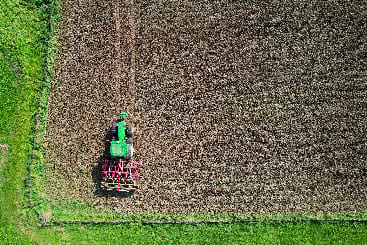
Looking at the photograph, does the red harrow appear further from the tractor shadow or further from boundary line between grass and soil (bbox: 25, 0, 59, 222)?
boundary line between grass and soil (bbox: 25, 0, 59, 222)

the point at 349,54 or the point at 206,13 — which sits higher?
the point at 206,13

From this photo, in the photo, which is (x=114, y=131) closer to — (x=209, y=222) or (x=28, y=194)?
(x=28, y=194)

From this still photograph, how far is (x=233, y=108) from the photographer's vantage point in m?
14.7

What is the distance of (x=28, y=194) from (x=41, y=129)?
7.36ft

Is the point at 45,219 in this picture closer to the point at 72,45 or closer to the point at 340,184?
the point at 72,45

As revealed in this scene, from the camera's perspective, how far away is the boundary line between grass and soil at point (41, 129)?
1458 cm

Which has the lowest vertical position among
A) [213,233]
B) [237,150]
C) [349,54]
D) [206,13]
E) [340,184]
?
[213,233]

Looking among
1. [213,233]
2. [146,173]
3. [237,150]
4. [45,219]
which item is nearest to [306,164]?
[237,150]

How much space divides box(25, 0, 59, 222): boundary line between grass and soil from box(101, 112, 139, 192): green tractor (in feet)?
7.34

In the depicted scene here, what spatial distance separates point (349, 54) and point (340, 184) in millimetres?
4433

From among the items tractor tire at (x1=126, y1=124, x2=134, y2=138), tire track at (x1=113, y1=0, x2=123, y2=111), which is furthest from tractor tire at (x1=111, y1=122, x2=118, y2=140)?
tire track at (x1=113, y1=0, x2=123, y2=111)

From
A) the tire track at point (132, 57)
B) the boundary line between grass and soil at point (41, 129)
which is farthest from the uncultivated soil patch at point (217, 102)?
the boundary line between grass and soil at point (41, 129)

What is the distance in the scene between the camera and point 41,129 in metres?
14.7

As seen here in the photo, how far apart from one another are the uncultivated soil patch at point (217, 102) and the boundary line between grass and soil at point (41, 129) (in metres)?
0.28
